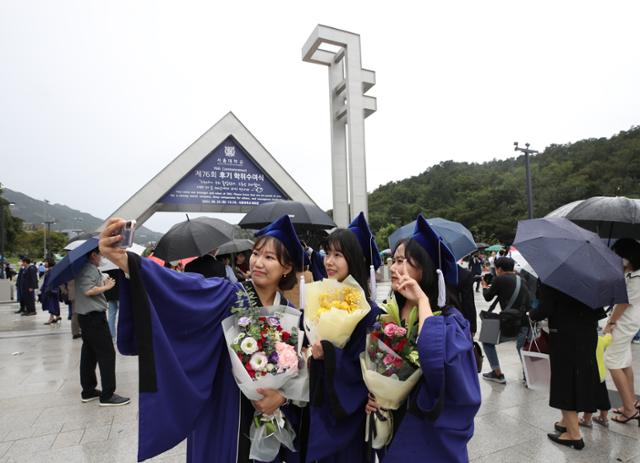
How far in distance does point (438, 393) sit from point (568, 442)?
2.61 m

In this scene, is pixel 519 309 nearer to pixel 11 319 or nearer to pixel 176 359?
A: pixel 176 359

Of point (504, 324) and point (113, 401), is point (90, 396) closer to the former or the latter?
point (113, 401)

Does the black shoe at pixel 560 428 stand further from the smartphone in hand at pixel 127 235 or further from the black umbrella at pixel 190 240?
the smartphone in hand at pixel 127 235

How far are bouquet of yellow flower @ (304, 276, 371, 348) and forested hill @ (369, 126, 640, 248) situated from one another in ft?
149

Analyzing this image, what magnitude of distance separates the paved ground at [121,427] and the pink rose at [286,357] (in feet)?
6.98

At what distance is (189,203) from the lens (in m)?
12.4

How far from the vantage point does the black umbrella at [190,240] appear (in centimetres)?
407

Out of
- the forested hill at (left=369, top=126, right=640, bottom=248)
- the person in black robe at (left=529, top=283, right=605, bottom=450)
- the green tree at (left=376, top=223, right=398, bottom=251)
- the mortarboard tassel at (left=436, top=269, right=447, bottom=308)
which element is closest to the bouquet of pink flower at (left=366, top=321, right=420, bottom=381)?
the mortarboard tassel at (left=436, top=269, right=447, bottom=308)

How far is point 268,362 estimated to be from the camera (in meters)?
1.93

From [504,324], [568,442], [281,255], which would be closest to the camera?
[281,255]

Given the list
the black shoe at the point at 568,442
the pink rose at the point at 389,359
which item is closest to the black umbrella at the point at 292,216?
the black shoe at the point at 568,442

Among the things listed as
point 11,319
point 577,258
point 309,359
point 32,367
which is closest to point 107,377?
point 32,367

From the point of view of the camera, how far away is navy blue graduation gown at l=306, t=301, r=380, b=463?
1.94 m

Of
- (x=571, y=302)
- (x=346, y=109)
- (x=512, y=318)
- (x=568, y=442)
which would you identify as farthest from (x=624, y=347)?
(x=346, y=109)
